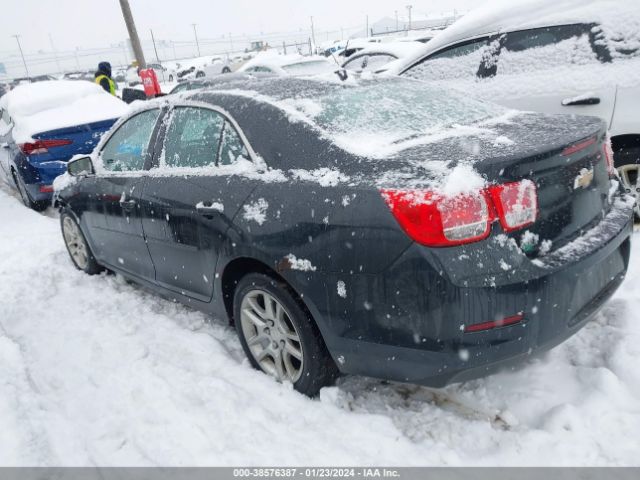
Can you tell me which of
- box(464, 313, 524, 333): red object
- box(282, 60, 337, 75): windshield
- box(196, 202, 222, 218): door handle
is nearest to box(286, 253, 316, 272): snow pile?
box(196, 202, 222, 218): door handle

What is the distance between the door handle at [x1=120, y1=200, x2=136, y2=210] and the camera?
3.44 metres

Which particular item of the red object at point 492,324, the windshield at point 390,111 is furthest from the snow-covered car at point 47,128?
the red object at point 492,324

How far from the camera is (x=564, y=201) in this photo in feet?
7.18

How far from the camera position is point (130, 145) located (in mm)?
3748

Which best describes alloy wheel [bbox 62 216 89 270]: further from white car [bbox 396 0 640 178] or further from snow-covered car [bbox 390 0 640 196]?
snow-covered car [bbox 390 0 640 196]

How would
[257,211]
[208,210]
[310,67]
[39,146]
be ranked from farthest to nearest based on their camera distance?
[310,67] → [39,146] → [208,210] → [257,211]

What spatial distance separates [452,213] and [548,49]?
9.93 feet

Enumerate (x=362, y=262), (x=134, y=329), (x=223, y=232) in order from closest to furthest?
(x=362, y=262)
(x=223, y=232)
(x=134, y=329)

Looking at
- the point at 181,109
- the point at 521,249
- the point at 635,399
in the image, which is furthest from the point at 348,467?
the point at 181,109

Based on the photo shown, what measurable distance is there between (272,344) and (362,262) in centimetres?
90

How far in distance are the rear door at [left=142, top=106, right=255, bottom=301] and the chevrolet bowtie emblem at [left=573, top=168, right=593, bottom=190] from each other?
1.50 m

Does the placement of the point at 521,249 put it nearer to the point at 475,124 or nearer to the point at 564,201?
the point at 564,201

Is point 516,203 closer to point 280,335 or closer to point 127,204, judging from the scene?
point 280,335

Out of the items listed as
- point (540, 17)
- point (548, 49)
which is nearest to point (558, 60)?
point (548, 49)
